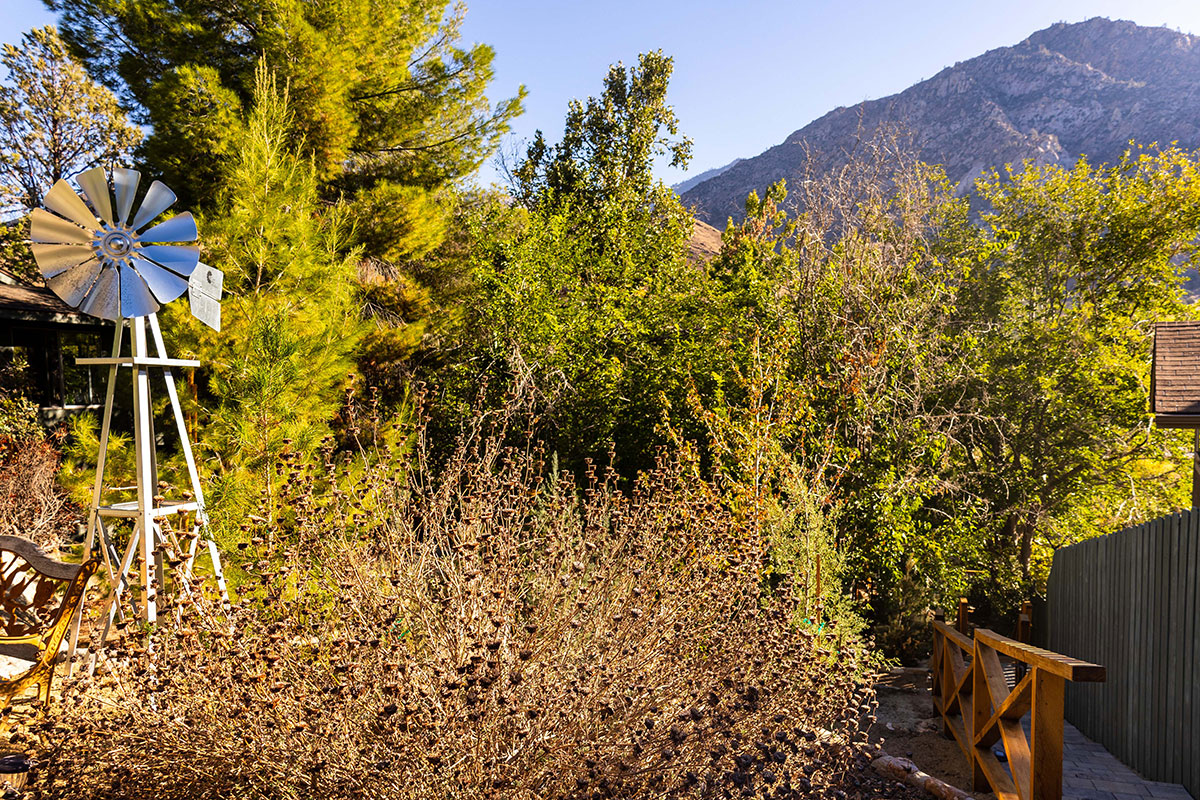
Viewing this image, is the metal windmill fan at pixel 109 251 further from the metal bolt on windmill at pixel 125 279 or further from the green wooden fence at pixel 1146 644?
the green wooden fence at pixel 1146 644


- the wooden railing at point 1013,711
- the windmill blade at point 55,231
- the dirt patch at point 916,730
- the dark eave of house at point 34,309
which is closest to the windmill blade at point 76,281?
the windmill blade at point 55,231

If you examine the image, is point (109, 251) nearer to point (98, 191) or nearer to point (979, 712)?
point (98, 191)

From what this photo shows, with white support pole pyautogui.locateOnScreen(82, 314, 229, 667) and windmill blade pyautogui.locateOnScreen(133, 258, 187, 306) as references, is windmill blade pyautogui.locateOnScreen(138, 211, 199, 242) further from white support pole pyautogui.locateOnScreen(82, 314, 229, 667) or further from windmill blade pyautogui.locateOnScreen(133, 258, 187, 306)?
white support pole pyautogui.locateOnScreen(82, 314, 229, 667)

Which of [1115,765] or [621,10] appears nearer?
[1115,765]

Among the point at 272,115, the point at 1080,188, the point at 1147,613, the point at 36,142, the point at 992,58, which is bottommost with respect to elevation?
the point at 1147,613

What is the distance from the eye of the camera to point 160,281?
372 cm

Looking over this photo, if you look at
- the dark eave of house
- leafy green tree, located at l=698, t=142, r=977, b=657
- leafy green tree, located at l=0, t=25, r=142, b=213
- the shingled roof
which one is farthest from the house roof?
the shingled roof

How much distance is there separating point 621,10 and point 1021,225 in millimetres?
7219

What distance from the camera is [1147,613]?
429 centimetres

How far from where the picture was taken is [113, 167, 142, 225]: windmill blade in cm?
367

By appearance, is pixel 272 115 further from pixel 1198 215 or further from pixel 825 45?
pixel 1198 215

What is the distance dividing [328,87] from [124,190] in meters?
3.96

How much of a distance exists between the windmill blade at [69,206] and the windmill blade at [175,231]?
25 centimetres

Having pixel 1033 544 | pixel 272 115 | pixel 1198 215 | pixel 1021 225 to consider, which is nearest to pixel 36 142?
pixel 272 115
